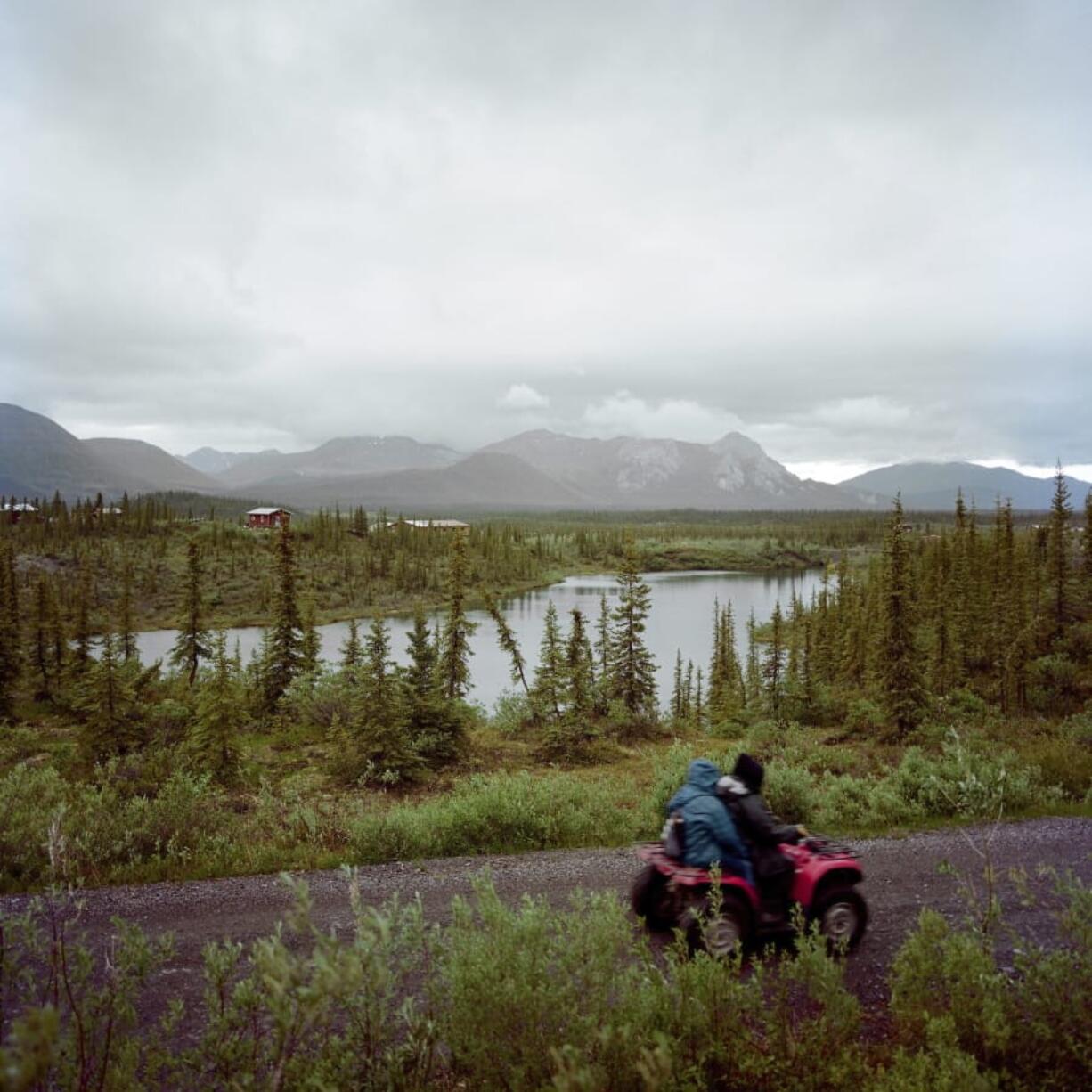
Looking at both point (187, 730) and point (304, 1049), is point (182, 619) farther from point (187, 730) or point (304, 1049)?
point (304, 1049)

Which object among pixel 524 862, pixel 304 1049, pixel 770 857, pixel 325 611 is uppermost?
pixel 770 857

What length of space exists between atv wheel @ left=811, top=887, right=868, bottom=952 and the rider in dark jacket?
361 millimetres

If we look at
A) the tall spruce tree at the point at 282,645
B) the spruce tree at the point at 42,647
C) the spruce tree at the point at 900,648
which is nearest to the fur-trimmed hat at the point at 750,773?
the spruce tree at the point at 900,648

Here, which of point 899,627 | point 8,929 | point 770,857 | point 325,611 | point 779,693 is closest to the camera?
point 8,929

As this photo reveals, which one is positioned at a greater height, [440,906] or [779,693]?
[440,906]

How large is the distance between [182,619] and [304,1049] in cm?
3389

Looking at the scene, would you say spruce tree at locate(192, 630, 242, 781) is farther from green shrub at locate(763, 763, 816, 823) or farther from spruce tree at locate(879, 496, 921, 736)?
spruce tree at locate(879, 496, 921, 736)

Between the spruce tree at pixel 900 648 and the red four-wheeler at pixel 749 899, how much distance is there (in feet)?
62.6

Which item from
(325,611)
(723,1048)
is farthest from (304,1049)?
(325,611)

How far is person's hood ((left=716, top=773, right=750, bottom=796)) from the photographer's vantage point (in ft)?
21.4

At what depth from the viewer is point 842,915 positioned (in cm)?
672

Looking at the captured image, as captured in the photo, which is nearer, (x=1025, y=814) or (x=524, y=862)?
(x=524, y=862)

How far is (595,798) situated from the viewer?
39.0 feet

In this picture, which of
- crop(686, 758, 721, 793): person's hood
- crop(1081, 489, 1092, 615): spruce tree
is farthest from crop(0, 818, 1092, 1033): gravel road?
crop(1081, 489, 1092, 615): spruce tree
